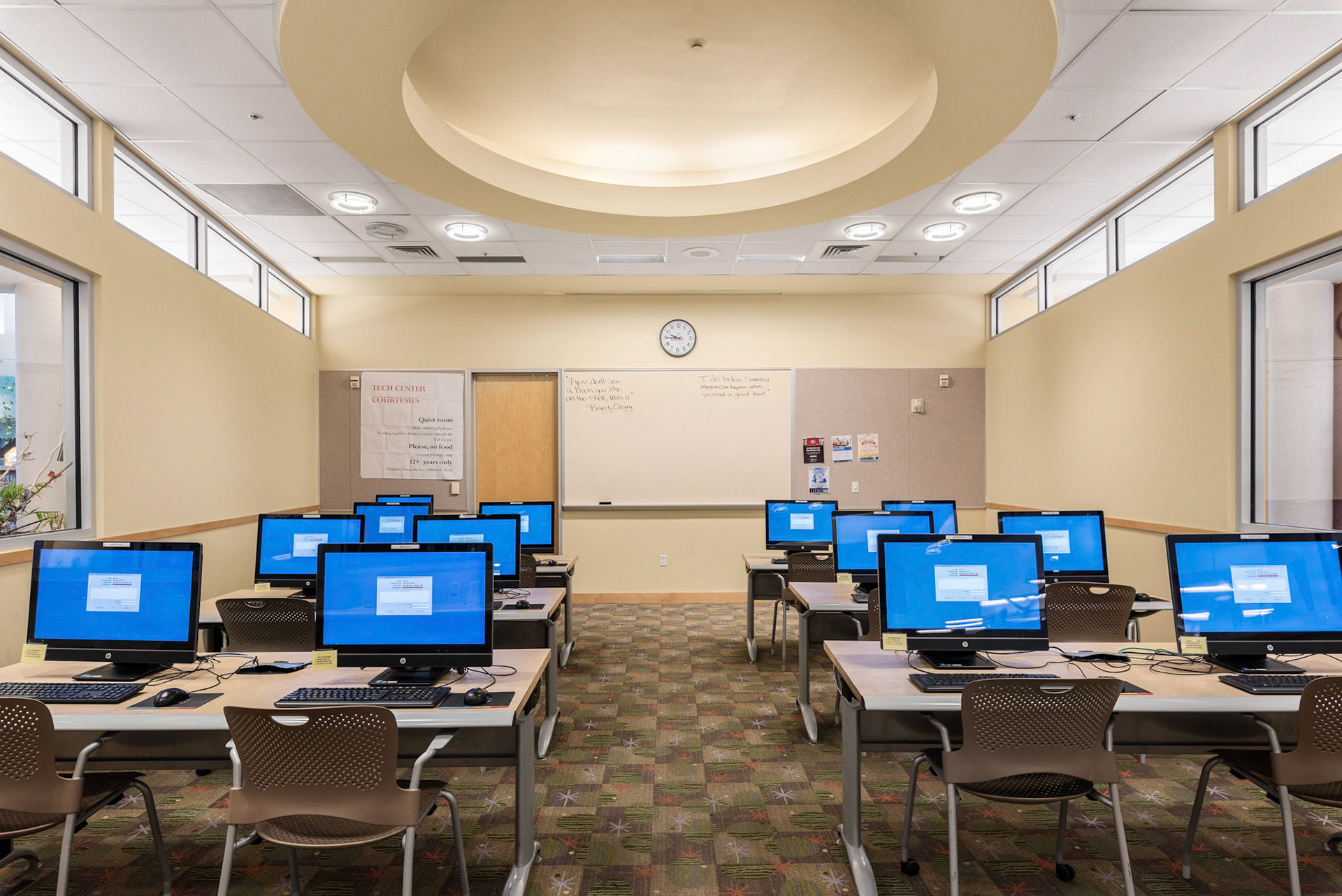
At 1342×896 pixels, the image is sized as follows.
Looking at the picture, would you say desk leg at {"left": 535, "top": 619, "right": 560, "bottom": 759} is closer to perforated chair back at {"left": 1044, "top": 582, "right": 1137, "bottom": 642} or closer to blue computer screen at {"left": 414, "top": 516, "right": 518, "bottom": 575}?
blue computer screen at {"left": 414, "top": 516, "right": 518, "bottom": 575}

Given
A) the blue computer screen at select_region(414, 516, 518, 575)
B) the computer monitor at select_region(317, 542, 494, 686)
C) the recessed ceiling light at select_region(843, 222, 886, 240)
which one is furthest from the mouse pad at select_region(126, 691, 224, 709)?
the recessed ceiling light at select_region(843, 222, 886, 240)

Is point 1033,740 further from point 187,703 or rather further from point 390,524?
point 390,524

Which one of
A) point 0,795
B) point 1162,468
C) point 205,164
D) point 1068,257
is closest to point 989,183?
point 1068,257

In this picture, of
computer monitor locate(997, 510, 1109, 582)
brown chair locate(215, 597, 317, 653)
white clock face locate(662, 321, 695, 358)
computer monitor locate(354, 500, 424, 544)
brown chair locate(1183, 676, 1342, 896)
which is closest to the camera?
brown chair locate(1183, 676, 1342, 896)

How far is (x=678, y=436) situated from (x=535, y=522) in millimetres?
2599

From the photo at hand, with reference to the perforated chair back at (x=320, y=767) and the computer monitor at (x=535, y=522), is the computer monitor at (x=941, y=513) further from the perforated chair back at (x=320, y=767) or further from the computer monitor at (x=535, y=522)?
the perforated chair back at (x=320, y=767)

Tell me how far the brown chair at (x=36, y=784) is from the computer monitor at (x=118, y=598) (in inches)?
17.3

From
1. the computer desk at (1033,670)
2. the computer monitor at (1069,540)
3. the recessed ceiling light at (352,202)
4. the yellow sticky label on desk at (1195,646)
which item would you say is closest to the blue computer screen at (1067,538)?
the computer monitor at (1069,540)

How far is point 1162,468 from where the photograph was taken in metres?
4.48

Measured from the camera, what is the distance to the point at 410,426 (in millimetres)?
7254

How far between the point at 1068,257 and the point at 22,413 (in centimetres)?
725

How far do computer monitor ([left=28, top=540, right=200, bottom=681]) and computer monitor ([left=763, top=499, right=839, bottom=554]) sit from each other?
150 inches

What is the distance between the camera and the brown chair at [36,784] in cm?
187

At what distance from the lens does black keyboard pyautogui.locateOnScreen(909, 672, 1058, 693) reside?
2168 millimetres
